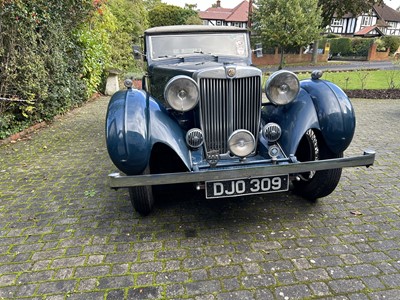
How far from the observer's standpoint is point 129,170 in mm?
2742

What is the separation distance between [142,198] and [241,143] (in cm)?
112

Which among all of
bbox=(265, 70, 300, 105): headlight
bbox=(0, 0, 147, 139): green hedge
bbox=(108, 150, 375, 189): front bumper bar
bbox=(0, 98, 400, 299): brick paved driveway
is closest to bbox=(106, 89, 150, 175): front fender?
bbox=(108, 150, 375, 189): front bumper bar

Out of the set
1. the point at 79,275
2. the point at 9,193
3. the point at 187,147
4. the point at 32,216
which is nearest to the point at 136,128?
the point at 187,147

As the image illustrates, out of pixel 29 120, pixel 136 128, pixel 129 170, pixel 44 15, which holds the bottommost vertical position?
pixel 29 120

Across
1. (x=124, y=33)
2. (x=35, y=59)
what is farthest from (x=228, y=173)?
(x=124, y=33)

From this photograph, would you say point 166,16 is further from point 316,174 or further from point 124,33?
point 316,174

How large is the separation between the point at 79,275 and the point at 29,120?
5.27 metres

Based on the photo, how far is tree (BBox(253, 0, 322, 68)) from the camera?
933 inches

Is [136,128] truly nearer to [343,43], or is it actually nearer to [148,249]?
[148,249]

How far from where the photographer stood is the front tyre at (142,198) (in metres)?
2.99

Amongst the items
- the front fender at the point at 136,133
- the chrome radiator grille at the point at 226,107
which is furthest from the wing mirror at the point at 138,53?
the chrome radiator grille at the point at 226,107

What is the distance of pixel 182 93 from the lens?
9.46 feet

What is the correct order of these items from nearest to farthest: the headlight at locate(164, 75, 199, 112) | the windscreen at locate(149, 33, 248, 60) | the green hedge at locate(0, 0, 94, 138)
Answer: the headlight at locate(164, 75, 199, 112) < the windscreen at locate(149, 33, 248, 60) < the green hedge at locate(0, 0, 94, 138)

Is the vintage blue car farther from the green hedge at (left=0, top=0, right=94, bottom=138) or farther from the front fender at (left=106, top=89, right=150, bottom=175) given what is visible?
the green hedge at (left=0, top=0, right=94, bottom=138)
